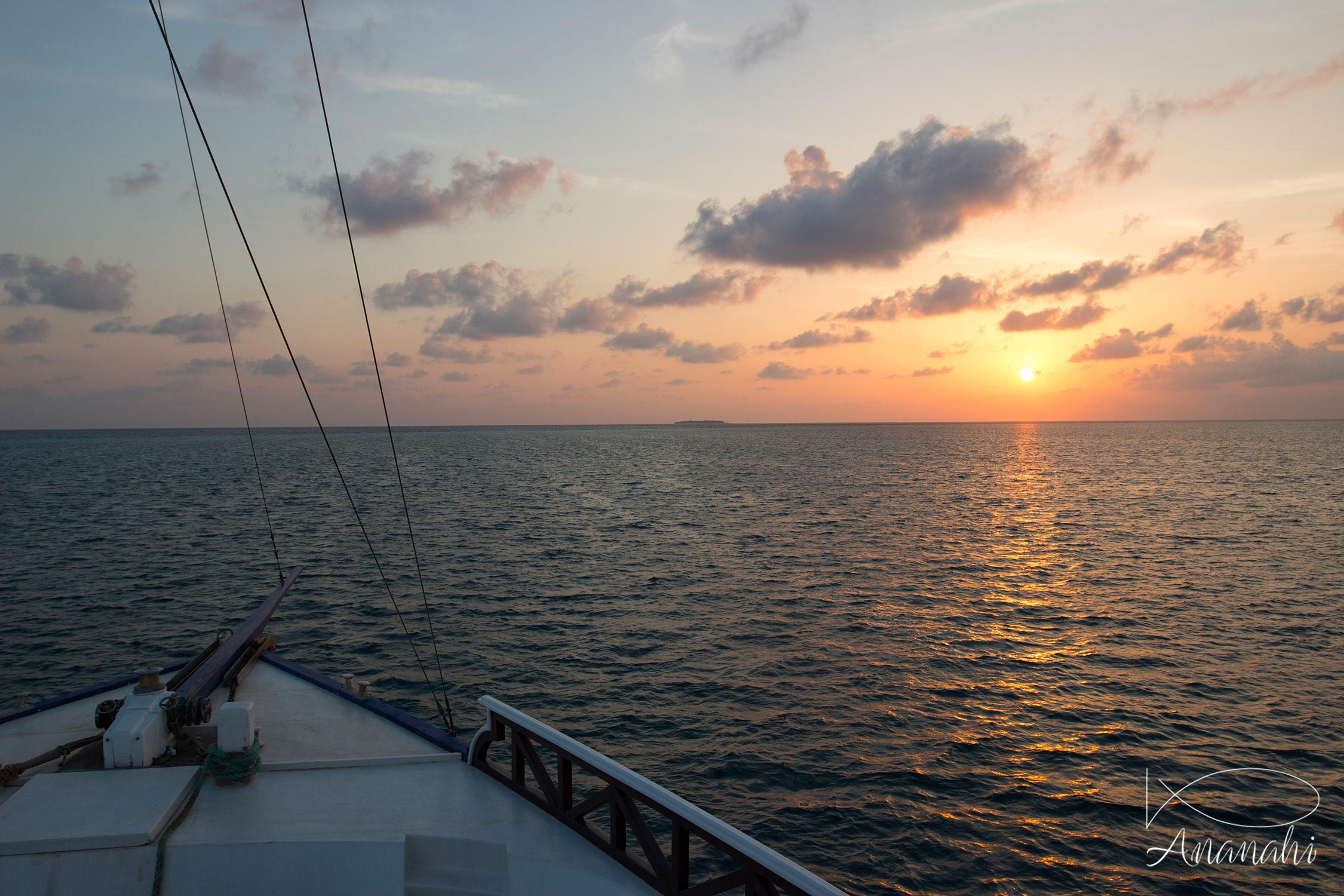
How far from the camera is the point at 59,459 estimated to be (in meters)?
162

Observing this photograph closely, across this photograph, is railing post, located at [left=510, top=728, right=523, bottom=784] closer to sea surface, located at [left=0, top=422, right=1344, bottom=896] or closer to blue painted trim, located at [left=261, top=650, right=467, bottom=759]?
blue painted trim, located at [left=261, top=650, right=467, bottom=759]

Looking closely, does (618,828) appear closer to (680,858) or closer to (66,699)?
(680,858)

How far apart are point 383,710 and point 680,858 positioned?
714cm

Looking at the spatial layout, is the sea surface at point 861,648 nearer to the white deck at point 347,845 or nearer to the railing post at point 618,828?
the railing post at point 618,828

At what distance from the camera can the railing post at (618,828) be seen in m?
8.72

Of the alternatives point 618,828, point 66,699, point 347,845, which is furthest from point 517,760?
point 66,699

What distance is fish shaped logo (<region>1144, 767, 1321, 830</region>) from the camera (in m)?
15.9

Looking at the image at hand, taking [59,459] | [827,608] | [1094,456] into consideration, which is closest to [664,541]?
[827,608]

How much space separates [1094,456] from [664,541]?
144231 mm

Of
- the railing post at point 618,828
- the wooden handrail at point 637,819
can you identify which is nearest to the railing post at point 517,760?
the wooden handrail at point 637,819

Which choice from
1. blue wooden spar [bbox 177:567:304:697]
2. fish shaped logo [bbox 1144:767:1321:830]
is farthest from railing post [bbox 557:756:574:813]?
fish shaped logo [bbox 1144:767:1321:830]

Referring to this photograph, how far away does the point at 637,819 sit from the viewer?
852 cm

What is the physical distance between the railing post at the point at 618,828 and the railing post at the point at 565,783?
0.73 m

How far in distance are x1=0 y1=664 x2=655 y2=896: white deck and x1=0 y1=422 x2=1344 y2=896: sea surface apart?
24.5ft
